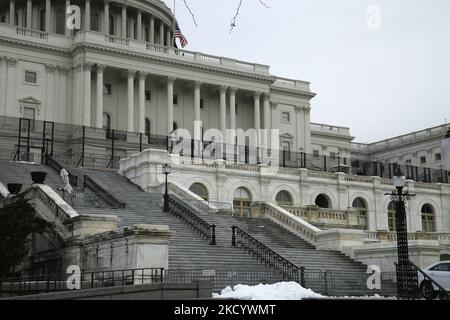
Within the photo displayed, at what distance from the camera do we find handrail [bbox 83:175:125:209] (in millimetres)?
38656

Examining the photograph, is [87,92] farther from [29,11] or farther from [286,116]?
[29,11]

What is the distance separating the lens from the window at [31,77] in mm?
72312

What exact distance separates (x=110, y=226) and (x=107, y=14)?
6745cm

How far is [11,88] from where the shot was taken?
231 ft

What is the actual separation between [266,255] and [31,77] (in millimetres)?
47666

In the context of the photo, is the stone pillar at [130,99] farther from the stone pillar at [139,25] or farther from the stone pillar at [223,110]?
the stone pillar at [139,25]

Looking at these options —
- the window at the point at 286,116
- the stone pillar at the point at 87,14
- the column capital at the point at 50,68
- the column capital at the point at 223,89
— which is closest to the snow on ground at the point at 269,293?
the column capital at the point at 50,68

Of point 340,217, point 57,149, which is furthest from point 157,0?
point 340,217

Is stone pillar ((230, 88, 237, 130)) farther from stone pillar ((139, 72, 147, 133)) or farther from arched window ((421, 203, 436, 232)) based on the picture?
arched window ((421, 203, 436, 232))

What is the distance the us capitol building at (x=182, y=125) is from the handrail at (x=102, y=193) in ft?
12.3

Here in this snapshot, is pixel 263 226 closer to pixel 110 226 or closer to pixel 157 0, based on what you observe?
pixel 110 226

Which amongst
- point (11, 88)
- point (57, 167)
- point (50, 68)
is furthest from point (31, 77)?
point (57, 167)

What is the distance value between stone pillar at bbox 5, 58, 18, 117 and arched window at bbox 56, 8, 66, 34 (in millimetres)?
21521

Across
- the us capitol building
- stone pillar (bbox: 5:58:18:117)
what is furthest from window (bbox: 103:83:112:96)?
stone pillar (bbox: 5:58:18:117)
